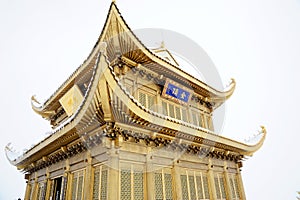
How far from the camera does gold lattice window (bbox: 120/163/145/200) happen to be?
6.03 metres

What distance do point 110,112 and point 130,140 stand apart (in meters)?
1.35

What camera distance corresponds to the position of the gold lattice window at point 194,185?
7742mm

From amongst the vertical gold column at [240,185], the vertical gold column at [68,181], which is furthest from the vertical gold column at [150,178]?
the vertical gold column at [240,185]

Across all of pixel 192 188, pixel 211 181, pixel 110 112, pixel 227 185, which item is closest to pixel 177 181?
pixel 192 188

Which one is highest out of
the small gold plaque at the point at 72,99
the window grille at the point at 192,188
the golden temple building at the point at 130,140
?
the small gold plaque at the point at 72,99

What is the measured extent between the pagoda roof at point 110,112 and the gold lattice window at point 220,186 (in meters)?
1.33

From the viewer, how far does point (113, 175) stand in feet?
19.2

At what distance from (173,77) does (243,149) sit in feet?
16.1

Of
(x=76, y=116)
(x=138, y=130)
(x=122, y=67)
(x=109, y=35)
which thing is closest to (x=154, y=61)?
(x=122, y=67)

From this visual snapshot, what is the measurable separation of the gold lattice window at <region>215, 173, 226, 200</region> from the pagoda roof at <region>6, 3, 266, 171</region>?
1.33 meters

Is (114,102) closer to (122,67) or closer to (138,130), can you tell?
(138,130)

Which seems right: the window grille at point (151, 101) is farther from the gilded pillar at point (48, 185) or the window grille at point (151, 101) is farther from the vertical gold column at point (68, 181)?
the gilded pillar at point (48, 185)

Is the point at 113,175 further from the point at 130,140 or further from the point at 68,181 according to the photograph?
the point at 68,181

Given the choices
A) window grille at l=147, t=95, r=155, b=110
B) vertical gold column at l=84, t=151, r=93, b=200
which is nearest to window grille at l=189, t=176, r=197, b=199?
window grille at l=147, t=95, r=155, b=110
